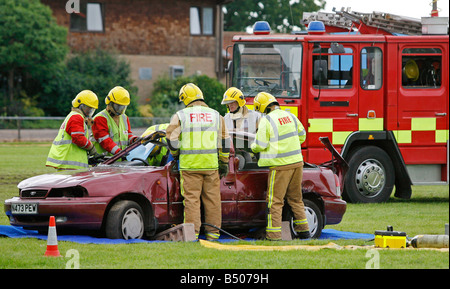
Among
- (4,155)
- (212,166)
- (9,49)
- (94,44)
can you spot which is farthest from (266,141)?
(94,44)

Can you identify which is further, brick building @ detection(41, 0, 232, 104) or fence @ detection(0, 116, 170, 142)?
brick building @ detection(41, 0, 232, 104)

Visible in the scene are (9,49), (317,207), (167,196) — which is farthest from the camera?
(9,49)

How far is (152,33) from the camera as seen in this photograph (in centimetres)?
4581

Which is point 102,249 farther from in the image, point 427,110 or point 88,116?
point 427,110

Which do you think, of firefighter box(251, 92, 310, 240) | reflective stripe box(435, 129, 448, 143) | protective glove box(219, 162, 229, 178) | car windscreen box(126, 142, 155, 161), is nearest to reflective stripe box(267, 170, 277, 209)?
firefighter box(251, 92, 310, 240)

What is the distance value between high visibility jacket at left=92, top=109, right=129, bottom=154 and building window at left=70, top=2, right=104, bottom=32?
106ft

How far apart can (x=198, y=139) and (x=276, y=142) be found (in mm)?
979

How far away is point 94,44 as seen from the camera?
4444cm

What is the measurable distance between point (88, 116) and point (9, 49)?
2883 centimetres

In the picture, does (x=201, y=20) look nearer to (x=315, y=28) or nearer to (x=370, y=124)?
(x=315, y=28)

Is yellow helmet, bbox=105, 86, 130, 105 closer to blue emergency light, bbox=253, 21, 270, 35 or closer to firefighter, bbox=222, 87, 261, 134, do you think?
firefighter, bbox=222, 87, 261, 134

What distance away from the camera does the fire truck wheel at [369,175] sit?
1616cm

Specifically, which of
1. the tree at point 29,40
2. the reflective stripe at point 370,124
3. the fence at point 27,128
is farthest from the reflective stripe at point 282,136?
the tree at point 29,40

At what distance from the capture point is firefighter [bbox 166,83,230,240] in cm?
1043
